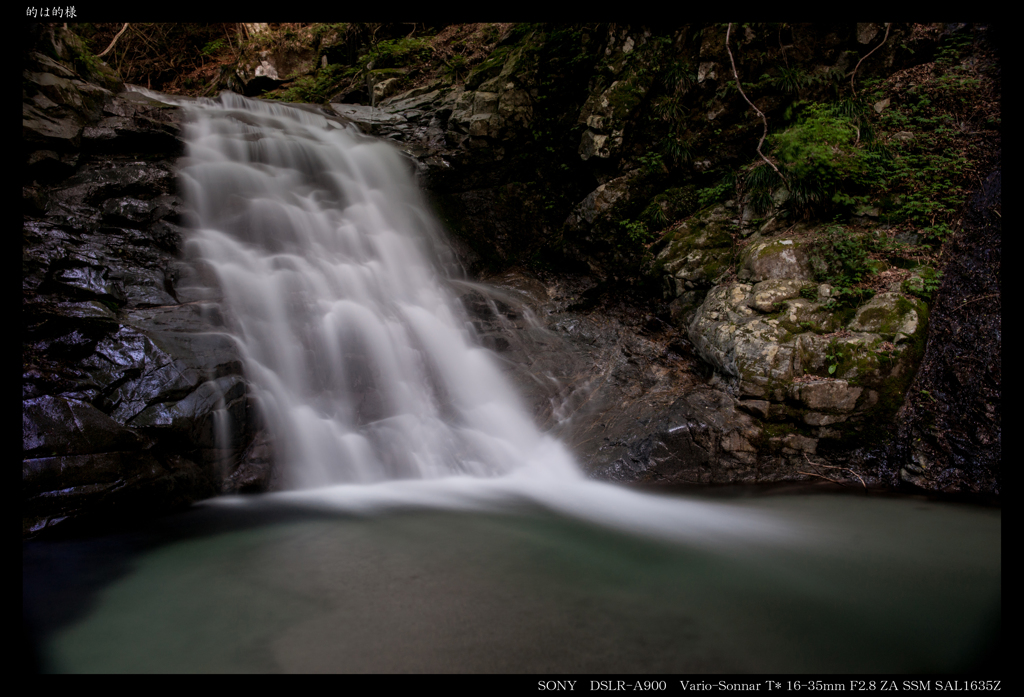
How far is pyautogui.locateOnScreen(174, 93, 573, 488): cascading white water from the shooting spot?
16.7 feet

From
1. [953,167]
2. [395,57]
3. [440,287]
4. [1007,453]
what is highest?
[395,57]

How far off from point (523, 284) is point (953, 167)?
5396mm

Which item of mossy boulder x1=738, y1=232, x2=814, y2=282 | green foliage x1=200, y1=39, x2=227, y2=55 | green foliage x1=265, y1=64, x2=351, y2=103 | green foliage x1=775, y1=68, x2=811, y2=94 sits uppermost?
green foliage x1=200, y1=39, x2=227, y2=55

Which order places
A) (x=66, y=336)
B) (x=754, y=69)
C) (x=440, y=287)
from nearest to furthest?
(x=66, y=336), (x=754, y=69), (x=440, y=287)

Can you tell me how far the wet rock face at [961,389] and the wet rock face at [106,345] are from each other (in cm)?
629

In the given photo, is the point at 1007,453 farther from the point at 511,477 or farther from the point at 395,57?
the point at 395,57

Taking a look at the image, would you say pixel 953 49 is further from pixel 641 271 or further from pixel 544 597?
pixel 544 597

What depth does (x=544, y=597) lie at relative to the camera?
8.96 feet

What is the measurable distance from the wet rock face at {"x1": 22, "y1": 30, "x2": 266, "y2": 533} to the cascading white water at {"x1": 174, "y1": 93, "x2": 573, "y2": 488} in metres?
0.43

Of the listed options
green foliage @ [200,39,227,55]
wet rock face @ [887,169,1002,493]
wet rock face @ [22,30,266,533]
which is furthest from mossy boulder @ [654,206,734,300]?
green foliage @ [200,39,227,55]

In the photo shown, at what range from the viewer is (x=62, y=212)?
573cm

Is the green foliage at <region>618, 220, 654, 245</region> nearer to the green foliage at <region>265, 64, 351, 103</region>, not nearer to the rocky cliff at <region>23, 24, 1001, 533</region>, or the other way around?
the rocky cliff at <region>23, 24, 1001, 533</region>

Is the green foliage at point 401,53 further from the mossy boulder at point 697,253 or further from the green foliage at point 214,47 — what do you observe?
the mossy boulder at point 697,253

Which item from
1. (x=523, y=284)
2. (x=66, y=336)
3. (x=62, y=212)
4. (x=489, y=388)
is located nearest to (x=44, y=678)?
(x=66, y=336)
